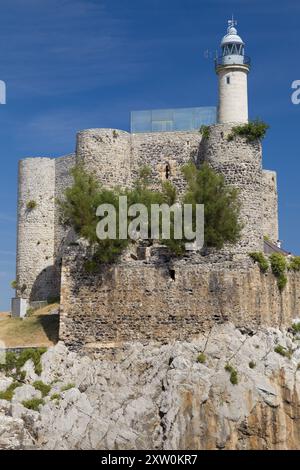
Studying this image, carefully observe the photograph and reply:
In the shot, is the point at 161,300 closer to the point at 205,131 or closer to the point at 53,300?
the point at 205,131

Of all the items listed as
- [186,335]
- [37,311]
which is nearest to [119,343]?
[186,335]

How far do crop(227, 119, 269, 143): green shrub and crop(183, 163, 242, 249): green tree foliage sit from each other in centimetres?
267

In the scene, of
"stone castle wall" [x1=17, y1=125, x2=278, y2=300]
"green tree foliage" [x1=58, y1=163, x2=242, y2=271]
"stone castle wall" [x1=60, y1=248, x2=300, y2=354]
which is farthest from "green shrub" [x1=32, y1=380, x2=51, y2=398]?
"stone castle wall" [x1=17, y1=125, x2=278, y2=300]

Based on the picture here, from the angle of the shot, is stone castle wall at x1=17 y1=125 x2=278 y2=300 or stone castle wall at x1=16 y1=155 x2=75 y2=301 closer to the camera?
stone castle wall at x1=17 y1=125 x2=278 y2=300

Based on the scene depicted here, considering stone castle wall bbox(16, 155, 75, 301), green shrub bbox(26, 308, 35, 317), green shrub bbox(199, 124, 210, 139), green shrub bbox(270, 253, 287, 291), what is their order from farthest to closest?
stone castle wall bbox(16, 155, 75, 301)
green shrub bbox(26, 308, 35, 317)
green shrub bbox(199, 124, 210, 139)
green shrub bbox(270, 253, 287, 291)

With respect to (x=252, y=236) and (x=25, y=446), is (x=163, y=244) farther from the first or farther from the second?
(x=25, y=446)

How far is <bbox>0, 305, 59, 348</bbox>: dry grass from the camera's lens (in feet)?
143

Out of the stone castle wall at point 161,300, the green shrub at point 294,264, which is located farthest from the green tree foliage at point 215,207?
the green shrub at point 294,264

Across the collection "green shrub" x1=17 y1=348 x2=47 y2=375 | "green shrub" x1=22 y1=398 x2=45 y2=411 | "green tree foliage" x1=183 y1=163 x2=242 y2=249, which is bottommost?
"green shrub" x1=22 y1=398 x2=45 y2=411

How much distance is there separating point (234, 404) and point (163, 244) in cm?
794

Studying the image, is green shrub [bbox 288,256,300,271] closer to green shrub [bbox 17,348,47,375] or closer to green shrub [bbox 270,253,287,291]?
green shrub [bbox 270,253,287,291]

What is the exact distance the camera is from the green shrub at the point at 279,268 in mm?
42688
